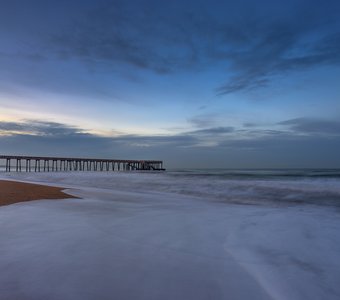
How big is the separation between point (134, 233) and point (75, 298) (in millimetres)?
2466

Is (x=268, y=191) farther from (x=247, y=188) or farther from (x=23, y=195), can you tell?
(x=23, y=195)

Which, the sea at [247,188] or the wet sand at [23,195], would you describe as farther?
the sea at [247,188]

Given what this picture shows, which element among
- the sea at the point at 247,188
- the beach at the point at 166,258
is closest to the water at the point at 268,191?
the sea at the point at 247,188

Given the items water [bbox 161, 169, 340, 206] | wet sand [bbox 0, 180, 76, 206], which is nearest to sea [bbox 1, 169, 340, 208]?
water [bbox 161, 169, 340, 206]

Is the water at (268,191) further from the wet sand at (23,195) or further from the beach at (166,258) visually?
the wet sand at (23,195)

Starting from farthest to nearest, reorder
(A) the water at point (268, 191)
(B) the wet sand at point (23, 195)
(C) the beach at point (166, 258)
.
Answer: (A) the water at point (268, 191) < (B) the wet sand at point (23, 195) < (C) the beach at point (166, 258)

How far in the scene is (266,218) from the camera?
21.5ft

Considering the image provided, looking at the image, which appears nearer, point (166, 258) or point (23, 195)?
point (166, 258)

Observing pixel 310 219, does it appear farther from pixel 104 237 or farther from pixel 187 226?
pixel 104 237

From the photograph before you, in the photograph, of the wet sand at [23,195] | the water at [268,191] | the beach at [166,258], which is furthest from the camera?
the water at [268,191]

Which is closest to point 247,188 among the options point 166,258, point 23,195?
point 23,195

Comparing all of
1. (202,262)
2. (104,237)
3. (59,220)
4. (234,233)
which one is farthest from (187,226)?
(59,220)

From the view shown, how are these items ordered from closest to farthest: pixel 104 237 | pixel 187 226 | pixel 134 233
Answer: pixel 104 237, pixel 134 233, pixel 187 226

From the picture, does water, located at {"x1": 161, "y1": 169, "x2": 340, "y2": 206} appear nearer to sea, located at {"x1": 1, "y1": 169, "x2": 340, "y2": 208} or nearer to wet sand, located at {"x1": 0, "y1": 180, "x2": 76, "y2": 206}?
sea, located at {"x1": 1, "y1": 169, "x2": 340, "y2": 208}
